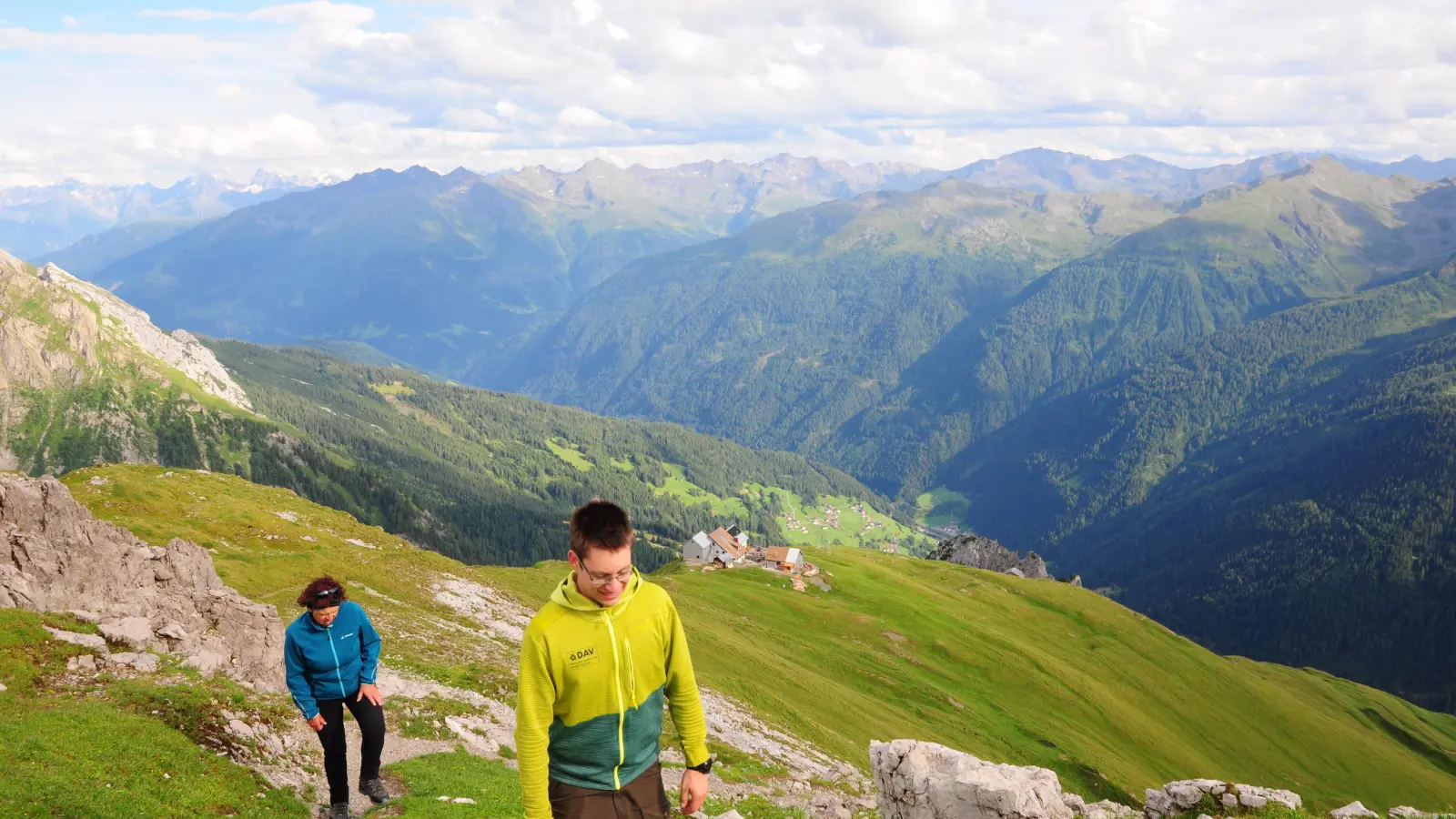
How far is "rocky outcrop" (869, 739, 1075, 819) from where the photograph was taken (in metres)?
21.2

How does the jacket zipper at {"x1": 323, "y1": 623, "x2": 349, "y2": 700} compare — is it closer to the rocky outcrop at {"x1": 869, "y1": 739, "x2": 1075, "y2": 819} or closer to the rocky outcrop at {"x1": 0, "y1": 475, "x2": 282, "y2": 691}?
the rocky outcrop at {"x1": 0, "y1": 475, "x2": 282, "y2": 691}

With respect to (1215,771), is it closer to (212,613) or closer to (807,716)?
(807,716)

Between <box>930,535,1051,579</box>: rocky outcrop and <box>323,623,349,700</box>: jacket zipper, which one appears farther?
<box>930,535,1051,579</box>: rocky outcrop

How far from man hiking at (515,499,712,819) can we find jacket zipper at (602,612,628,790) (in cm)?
1

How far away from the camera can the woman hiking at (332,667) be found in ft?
53.9

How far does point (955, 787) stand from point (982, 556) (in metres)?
161

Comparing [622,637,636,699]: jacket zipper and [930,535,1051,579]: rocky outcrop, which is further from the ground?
[622,637,636,699]: jacket zipper

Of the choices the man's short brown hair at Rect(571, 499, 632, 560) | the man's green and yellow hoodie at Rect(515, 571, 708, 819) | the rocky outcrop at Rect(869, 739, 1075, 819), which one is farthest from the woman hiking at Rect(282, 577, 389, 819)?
the rocky outcrop at Rect(869, 739, 1075, 819)

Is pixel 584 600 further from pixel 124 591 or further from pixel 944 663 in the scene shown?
pixel 944 663

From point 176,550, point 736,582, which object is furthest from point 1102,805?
point 736,582

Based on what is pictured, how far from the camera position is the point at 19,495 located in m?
33.9

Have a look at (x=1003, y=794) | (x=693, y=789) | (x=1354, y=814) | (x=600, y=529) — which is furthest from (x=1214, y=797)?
(x=600, y=529)

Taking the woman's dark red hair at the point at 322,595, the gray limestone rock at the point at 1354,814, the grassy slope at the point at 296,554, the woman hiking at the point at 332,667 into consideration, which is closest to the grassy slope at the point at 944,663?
the grassy slope at the point at 296,554

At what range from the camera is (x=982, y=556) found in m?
173
